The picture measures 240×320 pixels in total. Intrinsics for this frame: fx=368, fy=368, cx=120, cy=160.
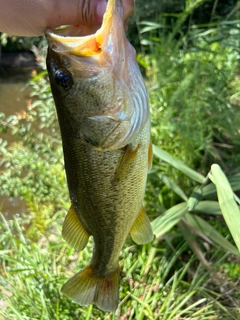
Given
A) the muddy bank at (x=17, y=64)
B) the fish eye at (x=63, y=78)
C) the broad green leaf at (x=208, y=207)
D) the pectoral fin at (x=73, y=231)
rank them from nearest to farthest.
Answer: the fish eye at (x=63, y=78) < the pectoral fin at (x=73, y=231) < the broad green leaf at (x=208, y=207) < the muddy bank at (x=17, y=64)

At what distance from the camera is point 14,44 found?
8008 mm

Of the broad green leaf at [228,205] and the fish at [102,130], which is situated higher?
the fish at [102,130]

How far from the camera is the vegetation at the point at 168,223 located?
2.13 meters

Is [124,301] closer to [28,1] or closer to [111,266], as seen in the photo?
[111,266]

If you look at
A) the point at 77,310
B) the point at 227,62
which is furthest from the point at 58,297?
the point at 227,62

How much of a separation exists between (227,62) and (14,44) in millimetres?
5963

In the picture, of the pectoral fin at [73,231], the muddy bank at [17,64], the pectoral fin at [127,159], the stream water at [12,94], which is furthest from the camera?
the muddy bank at [17,64]

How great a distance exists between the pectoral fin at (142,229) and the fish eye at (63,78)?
63 cm

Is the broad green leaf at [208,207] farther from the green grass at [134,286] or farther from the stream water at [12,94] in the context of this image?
the stream water at [12,94]

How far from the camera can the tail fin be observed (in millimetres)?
1564

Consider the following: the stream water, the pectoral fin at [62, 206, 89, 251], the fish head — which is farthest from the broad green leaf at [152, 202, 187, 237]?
the stream water

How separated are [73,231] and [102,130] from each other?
476 mm

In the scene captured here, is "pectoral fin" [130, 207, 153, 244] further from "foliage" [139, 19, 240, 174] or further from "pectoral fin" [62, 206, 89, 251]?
"foliage" [139, 19, 240, 174]

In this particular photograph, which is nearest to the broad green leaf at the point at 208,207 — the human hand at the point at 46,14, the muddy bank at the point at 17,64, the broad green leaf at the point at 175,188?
the broad green leaf at the point at 175,188
